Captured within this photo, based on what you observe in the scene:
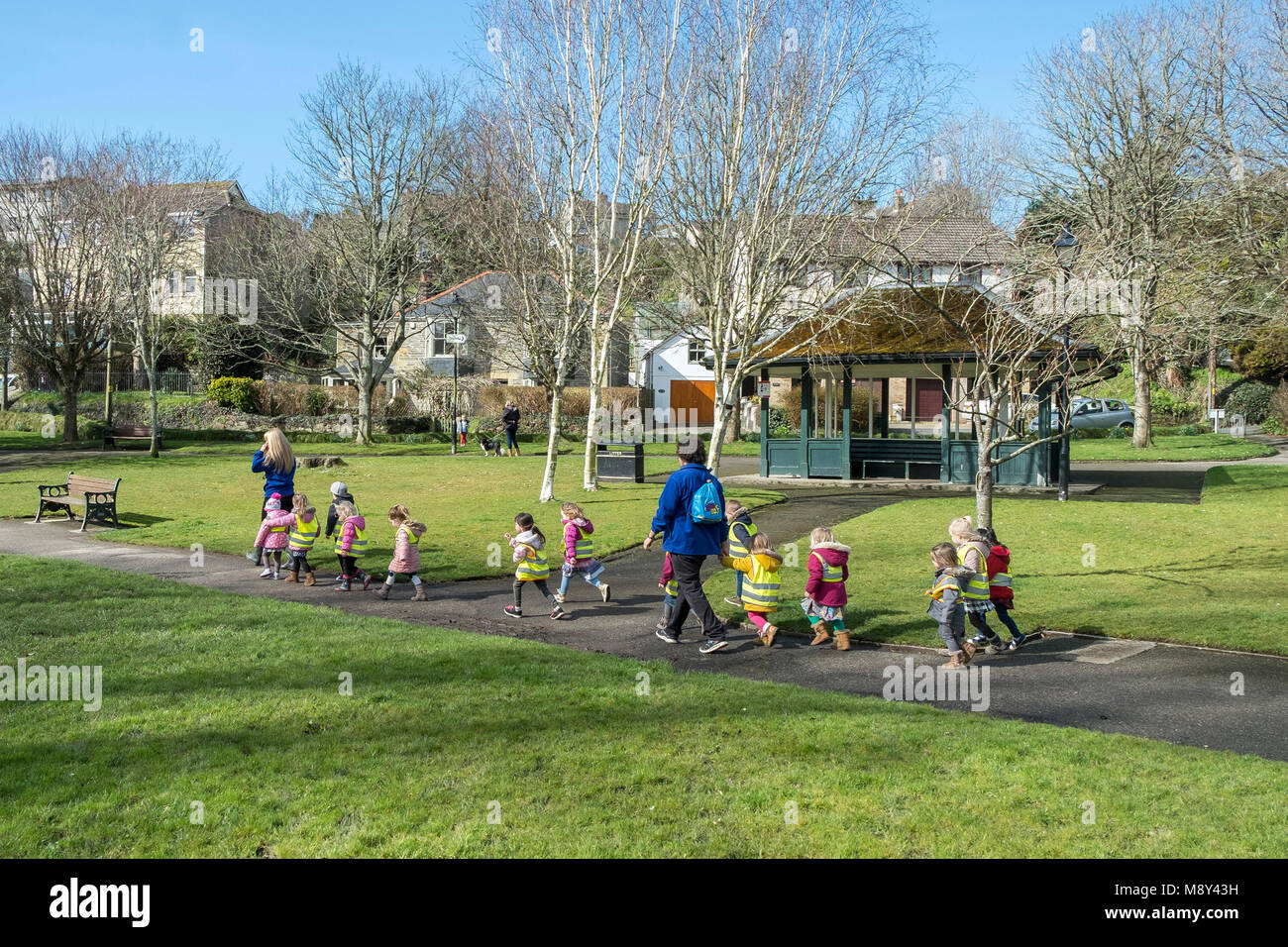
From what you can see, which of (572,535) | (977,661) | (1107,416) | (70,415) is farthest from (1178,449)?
(70,415)

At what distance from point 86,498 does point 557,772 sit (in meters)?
15.3

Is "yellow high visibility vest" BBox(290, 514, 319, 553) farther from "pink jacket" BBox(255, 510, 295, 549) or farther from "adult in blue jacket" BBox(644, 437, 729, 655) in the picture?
"adult in blue jacket" BBox(644, 437, 729, 655)

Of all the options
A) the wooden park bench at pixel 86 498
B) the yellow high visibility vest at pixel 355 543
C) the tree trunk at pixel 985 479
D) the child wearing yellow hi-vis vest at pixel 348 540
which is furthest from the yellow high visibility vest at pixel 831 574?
the wooden park bench at pixel 86 498

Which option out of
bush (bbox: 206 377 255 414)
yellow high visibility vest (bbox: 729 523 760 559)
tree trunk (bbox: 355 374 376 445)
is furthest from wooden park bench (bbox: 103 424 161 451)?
yellow high visibility vest (bbox: 729 523 760 559)

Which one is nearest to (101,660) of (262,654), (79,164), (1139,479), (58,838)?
(262,654)

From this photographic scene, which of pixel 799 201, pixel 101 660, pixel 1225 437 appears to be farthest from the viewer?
pixel 1225 437

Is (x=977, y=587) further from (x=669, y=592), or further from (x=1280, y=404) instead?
(x=1280, y=404)

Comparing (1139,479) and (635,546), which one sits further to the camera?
(1139,479)

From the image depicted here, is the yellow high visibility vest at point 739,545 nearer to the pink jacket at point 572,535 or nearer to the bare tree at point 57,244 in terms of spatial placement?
the pink jacket at point 572,535

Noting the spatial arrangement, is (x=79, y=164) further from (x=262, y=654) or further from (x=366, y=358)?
(x=262, y=654)

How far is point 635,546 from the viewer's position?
53.3ft

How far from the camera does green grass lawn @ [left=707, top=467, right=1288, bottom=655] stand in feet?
34.2

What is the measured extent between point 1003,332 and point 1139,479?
17016mm

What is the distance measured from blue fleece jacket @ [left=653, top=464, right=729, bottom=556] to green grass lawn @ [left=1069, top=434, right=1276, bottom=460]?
26.0 m
